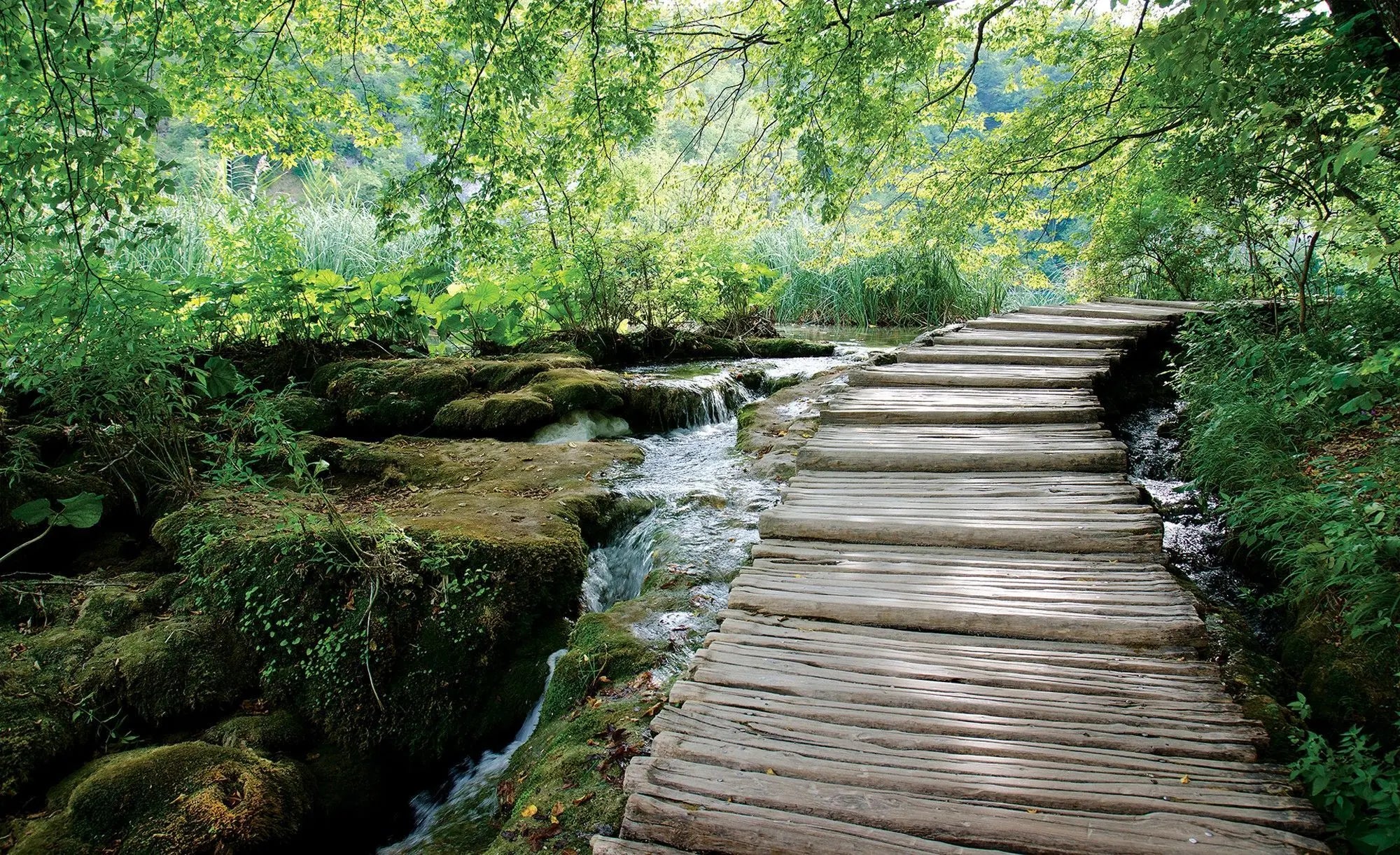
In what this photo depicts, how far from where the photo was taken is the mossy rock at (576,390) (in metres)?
6.49

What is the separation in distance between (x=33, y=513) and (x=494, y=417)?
10.2ft

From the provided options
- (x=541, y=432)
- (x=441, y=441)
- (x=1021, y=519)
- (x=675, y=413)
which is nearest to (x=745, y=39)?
(x=675, y=413)

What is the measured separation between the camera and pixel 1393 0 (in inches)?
79.0

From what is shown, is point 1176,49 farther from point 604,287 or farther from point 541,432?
point 604,287

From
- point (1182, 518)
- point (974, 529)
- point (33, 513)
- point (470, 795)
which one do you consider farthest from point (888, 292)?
point (33, 513)

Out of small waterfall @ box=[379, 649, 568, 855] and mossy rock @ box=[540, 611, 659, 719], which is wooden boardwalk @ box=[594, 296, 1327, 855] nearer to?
mossy rock @ box=[540, 611, 659, 719]

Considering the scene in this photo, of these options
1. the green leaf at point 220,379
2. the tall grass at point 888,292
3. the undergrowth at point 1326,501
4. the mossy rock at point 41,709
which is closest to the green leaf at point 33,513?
the mossy rock at point 41,709

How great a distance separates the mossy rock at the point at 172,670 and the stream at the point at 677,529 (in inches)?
43.6

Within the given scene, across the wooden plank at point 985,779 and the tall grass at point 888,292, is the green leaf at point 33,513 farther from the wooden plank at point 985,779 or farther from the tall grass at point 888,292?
the tall grass at point 888,292

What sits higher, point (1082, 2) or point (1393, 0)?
point (1082, 2)

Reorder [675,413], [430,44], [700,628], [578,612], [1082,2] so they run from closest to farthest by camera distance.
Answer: [700,628] < [578,612] < [1082,2] < [430,44] < [675,413]

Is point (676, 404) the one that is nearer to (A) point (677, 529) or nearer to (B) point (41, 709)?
(A) point (677, 529)

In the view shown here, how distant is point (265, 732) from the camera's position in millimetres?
3010

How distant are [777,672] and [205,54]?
589 cm
